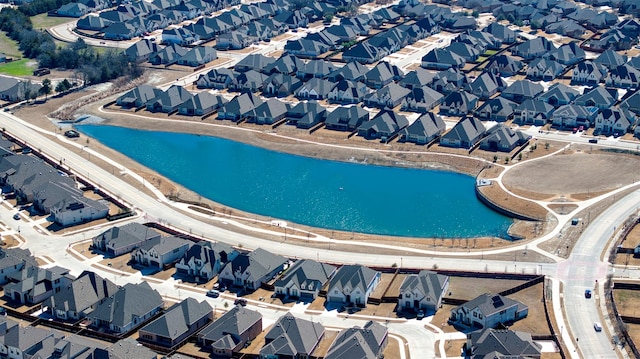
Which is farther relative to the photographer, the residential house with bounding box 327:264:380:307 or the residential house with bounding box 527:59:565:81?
the residential house with bounding box 527:59:565:81

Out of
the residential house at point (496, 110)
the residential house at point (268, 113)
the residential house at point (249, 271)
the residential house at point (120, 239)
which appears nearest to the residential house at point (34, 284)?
the residential house at point (120, 239)

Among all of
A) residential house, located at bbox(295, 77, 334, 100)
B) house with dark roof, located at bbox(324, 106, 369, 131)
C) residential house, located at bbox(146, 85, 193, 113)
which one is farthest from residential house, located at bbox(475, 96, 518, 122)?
residential house, located at bbox(146, 85, 193, 113)

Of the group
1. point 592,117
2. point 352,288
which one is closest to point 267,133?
point 592,117

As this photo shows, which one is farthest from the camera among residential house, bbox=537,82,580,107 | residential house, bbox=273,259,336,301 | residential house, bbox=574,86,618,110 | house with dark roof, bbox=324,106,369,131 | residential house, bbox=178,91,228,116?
residential house, bbox=178,91,228,116

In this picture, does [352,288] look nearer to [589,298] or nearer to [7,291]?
[589,298]

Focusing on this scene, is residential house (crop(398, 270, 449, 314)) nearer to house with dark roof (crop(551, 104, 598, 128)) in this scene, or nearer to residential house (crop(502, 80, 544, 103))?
house with dark roof (crop(551, 104, 598, 128))

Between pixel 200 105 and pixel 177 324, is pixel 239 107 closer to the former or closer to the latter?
pixel 200 105

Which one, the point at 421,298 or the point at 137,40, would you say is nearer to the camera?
the point at 421,298
